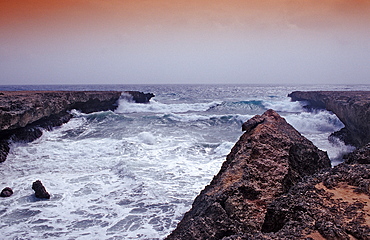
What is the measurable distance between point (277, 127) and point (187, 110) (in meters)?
31.3

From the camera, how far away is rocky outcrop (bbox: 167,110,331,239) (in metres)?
2.70

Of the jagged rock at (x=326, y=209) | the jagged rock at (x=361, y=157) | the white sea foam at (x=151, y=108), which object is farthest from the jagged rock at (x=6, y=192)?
the white sea foam at (x=151, y=108)

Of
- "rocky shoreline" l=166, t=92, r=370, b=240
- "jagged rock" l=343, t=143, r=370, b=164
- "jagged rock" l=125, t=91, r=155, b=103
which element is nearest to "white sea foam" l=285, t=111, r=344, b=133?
"rocky shoreline" l=166, t=92, r=370, b=240

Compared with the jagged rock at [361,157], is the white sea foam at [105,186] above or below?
below

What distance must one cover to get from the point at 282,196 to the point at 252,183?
30.3 inches

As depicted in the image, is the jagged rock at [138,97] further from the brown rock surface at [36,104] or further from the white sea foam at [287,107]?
the white sea foam at [287,107]

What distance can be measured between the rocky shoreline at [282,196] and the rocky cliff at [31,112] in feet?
34.6

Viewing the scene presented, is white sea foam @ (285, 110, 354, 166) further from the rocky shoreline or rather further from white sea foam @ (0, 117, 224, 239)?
the rocky shoreline

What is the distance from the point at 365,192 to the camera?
235cm

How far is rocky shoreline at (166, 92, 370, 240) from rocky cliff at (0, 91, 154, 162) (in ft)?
34.6

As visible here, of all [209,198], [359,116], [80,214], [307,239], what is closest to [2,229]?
[80,214]

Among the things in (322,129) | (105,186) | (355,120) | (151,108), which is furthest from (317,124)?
(151,108)

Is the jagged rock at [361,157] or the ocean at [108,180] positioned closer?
the jagged rock at [361,157]

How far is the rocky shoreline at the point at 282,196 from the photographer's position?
201cm
